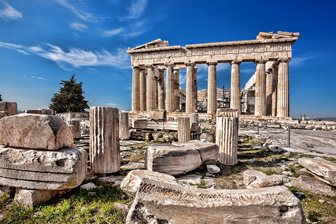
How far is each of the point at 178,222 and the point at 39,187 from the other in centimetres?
249

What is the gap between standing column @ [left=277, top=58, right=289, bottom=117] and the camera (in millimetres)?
21250

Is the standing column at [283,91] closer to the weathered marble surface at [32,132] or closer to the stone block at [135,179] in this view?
the stone block at [135,179]

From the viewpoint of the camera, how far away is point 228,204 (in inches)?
91.0

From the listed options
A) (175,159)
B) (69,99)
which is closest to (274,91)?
(175,159)

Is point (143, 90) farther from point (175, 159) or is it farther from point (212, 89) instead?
point (175, 159)

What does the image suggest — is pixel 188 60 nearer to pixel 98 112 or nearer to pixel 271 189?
pixel 98 112

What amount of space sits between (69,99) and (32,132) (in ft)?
99.5

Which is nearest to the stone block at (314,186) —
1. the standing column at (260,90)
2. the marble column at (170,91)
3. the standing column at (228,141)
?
the standing column at (228,141)

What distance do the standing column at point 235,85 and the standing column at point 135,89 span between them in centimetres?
1264

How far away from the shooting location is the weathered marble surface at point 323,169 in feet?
13.3

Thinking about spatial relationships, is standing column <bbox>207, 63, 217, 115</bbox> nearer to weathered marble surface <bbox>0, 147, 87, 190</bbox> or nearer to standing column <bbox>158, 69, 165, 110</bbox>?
standing column <bbox>158, 69, 165, 110</bbox>

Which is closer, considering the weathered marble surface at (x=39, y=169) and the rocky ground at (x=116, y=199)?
the rocky ground at (x=116, y=199)

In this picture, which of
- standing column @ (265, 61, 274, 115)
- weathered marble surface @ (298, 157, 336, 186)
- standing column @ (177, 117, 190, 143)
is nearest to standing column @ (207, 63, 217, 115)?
standing column @ (265, 61, 274, 115)

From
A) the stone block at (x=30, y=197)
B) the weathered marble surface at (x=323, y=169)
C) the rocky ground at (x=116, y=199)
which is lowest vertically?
the rocky ground at (x=116, y=199)
